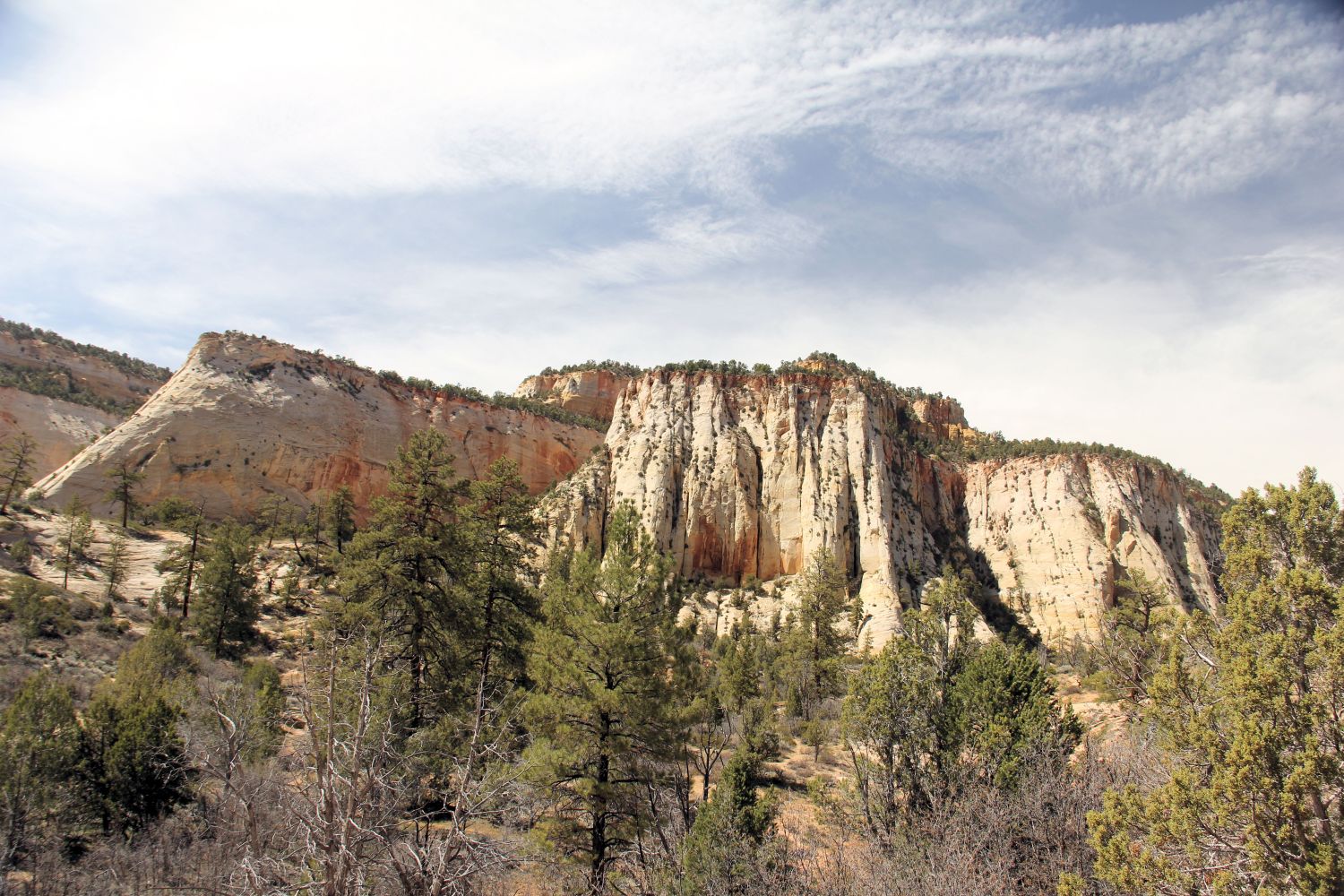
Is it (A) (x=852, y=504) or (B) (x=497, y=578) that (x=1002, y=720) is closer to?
(B) (x=497, y=578)

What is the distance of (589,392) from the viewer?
248 ft

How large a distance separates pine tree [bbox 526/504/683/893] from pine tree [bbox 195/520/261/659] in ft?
66.0

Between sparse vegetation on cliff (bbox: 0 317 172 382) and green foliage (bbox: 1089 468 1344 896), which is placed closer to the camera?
green foliage (bbox: 1089 468 1344 896)

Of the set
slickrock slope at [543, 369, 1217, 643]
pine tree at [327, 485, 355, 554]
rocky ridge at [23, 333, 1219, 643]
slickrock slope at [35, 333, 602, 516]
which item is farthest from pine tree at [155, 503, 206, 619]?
slickrock slope at [543, 369, 1217, 643]

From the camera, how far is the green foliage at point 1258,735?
7.40m

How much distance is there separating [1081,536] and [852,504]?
56.5 feet

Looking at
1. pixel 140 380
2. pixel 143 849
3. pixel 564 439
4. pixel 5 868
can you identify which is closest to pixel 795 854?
pixel 143 849

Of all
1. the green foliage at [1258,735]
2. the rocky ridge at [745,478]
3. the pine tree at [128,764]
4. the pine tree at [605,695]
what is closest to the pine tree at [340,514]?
the rocky ridge at [745,478]

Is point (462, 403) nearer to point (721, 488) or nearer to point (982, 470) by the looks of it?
point (721, 488)

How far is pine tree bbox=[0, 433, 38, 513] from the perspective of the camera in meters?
37.1

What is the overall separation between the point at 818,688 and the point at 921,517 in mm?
26950

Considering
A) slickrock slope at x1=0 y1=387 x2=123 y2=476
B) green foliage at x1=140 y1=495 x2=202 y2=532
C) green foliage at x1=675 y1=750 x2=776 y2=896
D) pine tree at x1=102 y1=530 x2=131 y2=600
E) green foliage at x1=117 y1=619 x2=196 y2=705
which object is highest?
slickrock slope at x1=0 y1=387 x2=123 y2=476

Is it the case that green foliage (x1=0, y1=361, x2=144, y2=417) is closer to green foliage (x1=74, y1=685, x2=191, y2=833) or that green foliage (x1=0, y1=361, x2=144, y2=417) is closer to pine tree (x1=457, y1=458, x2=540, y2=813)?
green foliage (x1=74, y1=685, x2=191, y2=833)

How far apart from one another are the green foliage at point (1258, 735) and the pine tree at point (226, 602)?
30.4 meters
